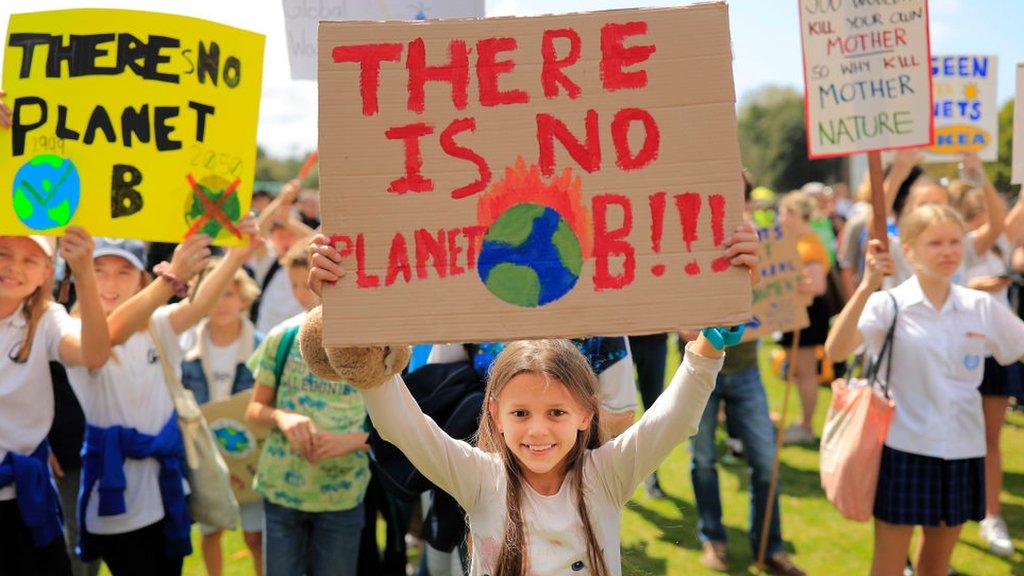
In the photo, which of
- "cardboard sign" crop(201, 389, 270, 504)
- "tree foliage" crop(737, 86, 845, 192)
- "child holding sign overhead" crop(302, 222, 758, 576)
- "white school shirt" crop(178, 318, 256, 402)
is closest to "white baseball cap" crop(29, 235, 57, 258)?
"cardboard sign" crop(201, 389, 270, 504)

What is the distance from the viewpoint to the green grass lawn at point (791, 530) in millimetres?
5211

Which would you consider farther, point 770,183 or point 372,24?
point 770,183

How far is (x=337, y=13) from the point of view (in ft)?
13.5

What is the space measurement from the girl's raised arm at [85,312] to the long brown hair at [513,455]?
58.7 inches

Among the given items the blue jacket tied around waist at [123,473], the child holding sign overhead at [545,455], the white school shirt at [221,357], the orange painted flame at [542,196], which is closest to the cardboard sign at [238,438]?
the white school shirt at [221,357]

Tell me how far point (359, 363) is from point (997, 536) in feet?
15.4

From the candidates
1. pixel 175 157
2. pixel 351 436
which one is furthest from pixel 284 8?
pixel 351 436

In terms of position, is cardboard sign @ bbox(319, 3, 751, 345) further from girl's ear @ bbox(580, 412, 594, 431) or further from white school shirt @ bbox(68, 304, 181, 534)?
white school shirt @ bbox(68, 304, 181, 534)

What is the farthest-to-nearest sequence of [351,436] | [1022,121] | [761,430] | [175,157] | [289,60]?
[761,430] → [1022,121] → [289,60] → [351,436] → [175,157]

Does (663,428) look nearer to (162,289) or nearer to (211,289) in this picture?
(162,289)

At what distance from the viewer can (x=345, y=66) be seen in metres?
2.11

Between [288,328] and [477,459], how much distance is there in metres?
1.74

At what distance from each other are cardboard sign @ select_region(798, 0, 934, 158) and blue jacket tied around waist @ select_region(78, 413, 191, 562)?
9.82 feet

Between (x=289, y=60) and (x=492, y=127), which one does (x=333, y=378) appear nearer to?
(x=492, y=127)
